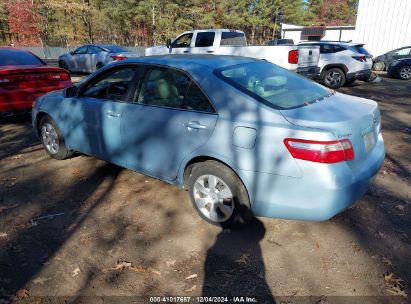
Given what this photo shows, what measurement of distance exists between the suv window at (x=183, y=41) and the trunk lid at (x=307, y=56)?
402 cm

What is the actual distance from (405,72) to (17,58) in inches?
617

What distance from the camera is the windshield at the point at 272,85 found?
10.3ft

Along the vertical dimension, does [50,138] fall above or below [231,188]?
below

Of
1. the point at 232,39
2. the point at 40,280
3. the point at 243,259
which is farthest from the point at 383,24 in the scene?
the point at 40,280

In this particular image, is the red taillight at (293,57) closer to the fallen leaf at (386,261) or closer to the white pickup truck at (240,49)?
the white pickup truck at (240,49)

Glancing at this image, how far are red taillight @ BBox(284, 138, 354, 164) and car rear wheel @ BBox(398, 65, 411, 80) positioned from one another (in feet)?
51.0

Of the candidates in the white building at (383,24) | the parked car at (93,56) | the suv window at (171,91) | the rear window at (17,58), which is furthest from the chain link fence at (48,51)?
the suv window at (171,91)

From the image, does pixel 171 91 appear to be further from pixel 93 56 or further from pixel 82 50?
pixel 82 50

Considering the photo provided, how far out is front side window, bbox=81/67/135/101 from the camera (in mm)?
3961

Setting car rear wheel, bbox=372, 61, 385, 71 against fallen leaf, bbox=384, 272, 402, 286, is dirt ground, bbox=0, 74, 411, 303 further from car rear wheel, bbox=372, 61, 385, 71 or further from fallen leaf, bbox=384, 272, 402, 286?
car rear wheel, bbox=372, 61, 385, 71

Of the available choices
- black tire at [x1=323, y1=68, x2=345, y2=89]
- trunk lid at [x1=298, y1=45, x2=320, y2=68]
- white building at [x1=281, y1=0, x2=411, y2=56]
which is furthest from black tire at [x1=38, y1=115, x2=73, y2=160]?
white building at [x1=281, y1=0, x2=411, y2=56]

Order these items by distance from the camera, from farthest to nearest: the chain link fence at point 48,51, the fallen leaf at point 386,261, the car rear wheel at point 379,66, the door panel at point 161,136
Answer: the chain link fence at point 48,51 < the car rear wheel at point 379,66 < the door panel at point 161,136 < the fallen leaf at point 386,261

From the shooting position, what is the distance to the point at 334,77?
12.4 meters

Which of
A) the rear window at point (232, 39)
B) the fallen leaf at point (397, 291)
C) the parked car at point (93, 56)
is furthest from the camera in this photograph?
the parked car at point (93, 56)
